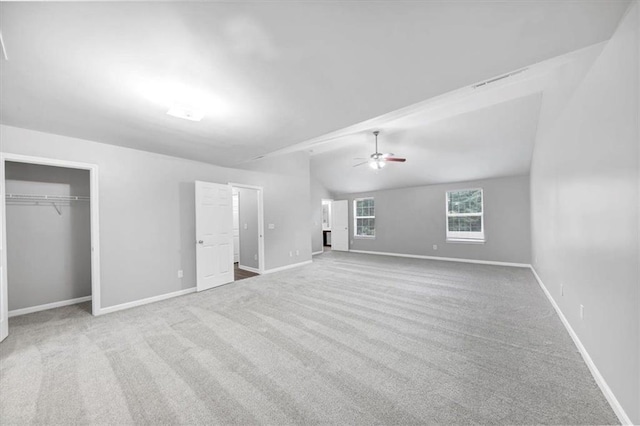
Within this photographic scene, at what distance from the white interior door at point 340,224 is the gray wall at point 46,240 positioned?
6.98 metres

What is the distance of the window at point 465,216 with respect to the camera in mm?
6824

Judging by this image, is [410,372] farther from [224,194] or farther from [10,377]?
[224,194]

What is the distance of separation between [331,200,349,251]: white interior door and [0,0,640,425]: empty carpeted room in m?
4.16

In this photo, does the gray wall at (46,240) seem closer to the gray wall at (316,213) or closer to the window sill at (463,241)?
the gray wall at (316,213)

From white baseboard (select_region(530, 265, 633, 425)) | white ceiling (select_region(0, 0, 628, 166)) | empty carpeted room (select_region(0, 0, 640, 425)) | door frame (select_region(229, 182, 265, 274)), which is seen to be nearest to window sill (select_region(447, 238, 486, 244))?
empty carpeted room (select_region(0, 0, 640, 425))

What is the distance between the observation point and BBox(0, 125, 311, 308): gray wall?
3.29 m

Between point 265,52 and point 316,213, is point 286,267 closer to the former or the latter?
point 316,213

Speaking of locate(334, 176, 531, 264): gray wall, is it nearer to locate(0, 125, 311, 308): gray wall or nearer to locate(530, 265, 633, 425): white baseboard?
locate(530, 265, 633, 425): white baseboard

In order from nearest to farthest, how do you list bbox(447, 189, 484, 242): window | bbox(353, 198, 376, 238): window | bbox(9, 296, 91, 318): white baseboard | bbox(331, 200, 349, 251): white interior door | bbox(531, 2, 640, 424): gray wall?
bbox(531, 2, 640, 424): gray wall < bbox(9, 296, 91, 318): white baseboard < bbox(447, 189, 484, 242): window < bbox(353, 198, 376, 238): window < bbox(331, 200, 349, 251): white interior door

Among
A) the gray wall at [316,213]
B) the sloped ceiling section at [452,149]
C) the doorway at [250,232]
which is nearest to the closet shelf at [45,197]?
the doorway at [250,232]

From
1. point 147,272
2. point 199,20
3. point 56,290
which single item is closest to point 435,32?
point 199,20

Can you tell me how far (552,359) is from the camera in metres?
2.18

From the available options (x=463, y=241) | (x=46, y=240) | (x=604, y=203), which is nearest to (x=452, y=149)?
(x=463, y=241)

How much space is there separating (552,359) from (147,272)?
5075 millimetres
